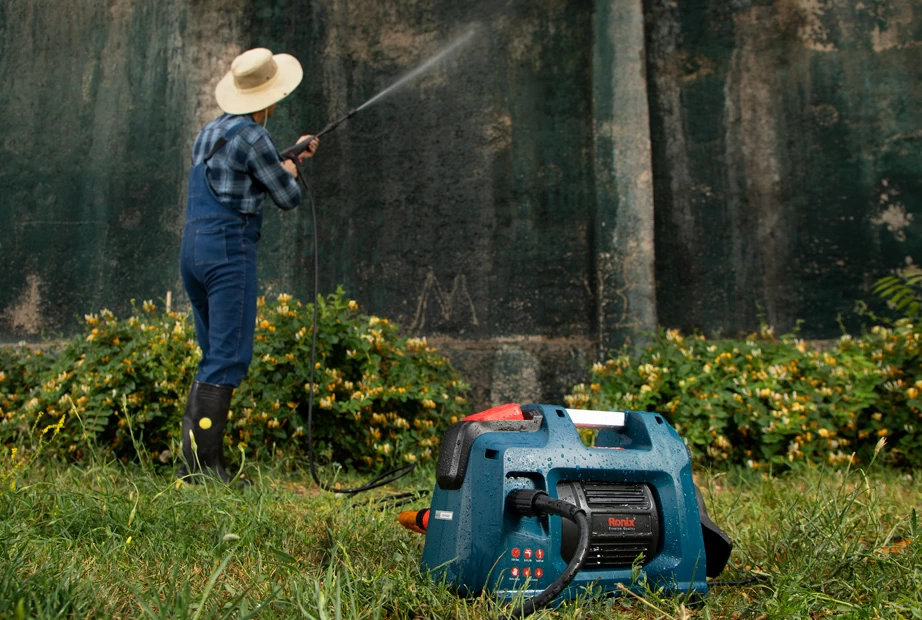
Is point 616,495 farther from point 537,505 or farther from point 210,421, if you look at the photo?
point 210,421

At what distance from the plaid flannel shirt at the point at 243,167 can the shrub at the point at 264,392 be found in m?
0.84

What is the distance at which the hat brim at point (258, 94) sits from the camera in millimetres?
3396

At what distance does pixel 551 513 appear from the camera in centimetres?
165

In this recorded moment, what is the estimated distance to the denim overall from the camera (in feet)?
10.3

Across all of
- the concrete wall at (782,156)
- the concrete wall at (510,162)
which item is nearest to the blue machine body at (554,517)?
the concrete wall at (510,162)

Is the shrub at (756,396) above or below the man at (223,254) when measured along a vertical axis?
below

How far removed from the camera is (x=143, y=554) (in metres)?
1.94

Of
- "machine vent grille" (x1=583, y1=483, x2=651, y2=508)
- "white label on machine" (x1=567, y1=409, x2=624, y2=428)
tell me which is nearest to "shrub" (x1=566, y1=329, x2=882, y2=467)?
"white label on machine" (x1=567, y1=409, x2=624, y2=428)

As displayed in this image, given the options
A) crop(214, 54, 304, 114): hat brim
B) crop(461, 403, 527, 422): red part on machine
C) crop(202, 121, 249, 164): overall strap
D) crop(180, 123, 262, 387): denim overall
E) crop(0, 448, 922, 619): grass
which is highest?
Answer: crop(214, 54, 304, 114): hat brim

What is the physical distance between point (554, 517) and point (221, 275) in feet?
6.35

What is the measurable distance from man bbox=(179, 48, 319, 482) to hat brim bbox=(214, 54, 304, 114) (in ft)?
0.03

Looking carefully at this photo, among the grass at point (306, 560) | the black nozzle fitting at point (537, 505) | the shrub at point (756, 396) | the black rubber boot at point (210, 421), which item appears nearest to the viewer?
the grass at point (306, 560)

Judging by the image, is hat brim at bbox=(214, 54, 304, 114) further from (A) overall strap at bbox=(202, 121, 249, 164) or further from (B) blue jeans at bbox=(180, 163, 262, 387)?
(B) blue jeans at bbox=(180, 163, 262, 387)

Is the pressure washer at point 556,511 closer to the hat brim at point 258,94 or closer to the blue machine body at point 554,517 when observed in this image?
the blue machine body at point 554,517
